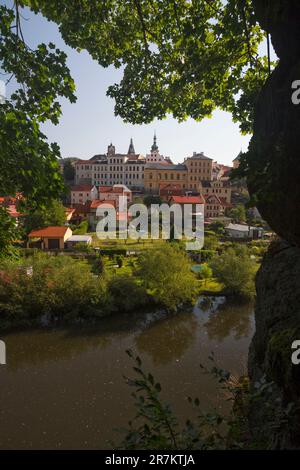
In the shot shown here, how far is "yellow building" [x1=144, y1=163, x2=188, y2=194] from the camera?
73.6 metres

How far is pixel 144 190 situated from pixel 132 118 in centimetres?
6823

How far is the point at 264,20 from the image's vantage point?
10.9 ft

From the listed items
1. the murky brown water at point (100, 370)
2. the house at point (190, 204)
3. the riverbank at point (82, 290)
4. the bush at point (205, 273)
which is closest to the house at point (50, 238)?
the riverbank at point (82, 290)

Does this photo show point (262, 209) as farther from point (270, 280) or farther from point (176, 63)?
point (176, 63)

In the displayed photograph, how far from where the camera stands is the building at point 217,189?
67438 mm

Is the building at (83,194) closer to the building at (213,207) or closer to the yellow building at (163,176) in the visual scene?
the yellow building at (163,176)

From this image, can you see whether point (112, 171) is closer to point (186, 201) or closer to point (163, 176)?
point (163, 176)

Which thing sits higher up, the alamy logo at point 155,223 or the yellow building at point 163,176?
the yellow building at point 163,176

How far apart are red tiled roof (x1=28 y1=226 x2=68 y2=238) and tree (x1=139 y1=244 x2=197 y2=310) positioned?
15.2 meters

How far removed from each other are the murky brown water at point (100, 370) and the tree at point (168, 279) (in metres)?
1.12

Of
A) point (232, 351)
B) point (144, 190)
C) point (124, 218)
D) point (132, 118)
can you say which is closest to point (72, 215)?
point (124, 218)

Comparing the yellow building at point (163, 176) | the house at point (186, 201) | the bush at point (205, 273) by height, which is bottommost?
the bush at point (205, 273)

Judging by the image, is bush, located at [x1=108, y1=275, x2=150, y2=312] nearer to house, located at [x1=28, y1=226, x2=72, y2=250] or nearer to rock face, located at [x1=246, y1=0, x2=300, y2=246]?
house, located at [x1=28, y1=226, x2=72, y2=250]

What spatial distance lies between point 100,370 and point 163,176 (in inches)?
2478
